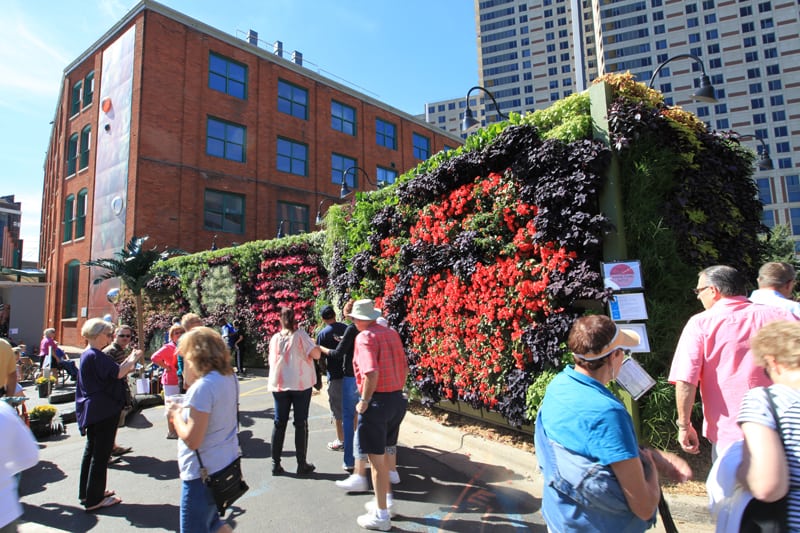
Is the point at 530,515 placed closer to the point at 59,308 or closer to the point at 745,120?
the point at 59,308

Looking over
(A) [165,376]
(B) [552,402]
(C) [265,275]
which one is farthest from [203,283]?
(B) [552,402]

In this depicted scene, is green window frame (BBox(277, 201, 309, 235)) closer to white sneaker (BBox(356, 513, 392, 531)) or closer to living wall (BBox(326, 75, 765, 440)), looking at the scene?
living wall (BBox(326, 75, 765, 440))

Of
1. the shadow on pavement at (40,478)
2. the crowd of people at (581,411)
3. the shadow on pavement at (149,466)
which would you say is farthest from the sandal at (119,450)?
the crowd of people at (581,411)

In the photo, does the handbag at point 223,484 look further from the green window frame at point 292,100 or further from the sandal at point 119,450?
the green window frame at point 292,100

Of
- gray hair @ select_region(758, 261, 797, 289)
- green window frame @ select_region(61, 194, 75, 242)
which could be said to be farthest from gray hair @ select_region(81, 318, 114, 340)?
green window frame @ select_region(61, 194, 75, 242)

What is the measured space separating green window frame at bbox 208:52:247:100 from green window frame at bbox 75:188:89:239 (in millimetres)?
8090

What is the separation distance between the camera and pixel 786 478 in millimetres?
1571

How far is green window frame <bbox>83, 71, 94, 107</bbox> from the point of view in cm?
2186

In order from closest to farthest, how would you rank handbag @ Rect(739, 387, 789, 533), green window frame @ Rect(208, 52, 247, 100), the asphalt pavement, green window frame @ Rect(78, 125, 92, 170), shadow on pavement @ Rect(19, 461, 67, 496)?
handbag @ Rect(739, 387, 789, 533) < the asphalt pavement < shadow on pavement @ Rect(19, 461, 67, 496) < green window frame @ Rect(208, 52, 247, 100) < green window frame @ Rect(78, 125, 92, 170)

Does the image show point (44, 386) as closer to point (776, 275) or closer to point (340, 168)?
point (776, 275)

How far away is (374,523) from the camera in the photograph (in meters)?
3.63

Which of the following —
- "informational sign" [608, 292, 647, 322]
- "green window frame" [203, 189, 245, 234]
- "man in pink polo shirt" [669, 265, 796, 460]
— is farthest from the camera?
"green window frame" [203, 189, 245, 234]

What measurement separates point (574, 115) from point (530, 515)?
4.40 m

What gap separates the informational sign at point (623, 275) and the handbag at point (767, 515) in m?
3.09
